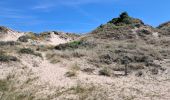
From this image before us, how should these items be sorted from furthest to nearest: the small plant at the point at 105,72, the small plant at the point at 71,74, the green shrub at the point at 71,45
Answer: the green shrub at the point at 71,45 < the small plant at the point at 105,72 < the small plant at the point at 71,74

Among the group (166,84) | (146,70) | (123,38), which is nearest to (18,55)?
(146,70)

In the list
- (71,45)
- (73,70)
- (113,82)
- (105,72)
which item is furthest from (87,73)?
(71,45)

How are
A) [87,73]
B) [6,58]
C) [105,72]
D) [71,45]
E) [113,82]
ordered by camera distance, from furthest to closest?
[71,45]
[6,58]
[87,73]
[105,72]
[113,82]

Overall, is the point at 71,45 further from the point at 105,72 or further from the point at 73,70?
the point at 105,72

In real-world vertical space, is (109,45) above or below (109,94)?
above

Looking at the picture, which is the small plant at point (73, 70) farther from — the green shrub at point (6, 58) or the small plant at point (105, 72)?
the green shrub at point (6, 58)

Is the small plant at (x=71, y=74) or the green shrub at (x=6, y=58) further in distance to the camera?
the green shrub at (x=6, y=58)

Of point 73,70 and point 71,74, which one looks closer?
point 71,74

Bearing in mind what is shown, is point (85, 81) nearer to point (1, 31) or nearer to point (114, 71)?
point (114, 71)

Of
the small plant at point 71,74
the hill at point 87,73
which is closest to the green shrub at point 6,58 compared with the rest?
the hill at point 87,73

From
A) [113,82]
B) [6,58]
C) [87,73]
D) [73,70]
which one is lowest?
[113,82]

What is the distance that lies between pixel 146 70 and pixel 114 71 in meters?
1.85

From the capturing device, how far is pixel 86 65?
2216 centimetres

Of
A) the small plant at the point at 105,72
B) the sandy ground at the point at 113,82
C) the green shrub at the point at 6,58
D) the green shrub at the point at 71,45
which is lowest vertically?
the sandy ground at the point at 113,82
